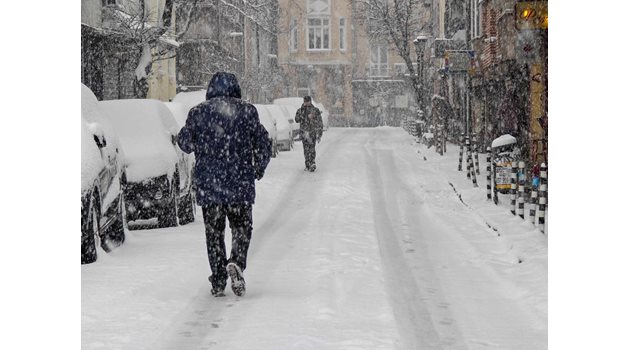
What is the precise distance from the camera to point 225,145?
321 inches

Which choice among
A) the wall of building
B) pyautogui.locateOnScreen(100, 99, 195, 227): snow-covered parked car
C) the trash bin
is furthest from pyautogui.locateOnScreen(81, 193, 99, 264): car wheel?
A: the wall of building

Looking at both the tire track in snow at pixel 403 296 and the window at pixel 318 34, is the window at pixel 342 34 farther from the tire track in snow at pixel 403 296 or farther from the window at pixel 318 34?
the tire track in snow at pixel 403 296

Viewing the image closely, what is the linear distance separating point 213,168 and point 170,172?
5.17 metres

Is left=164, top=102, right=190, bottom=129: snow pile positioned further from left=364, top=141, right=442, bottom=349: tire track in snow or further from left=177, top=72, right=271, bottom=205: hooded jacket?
left=177, top=72, right=271, bottom=205: hooded jacket

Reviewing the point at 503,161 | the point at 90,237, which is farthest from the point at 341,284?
the point at 503,161

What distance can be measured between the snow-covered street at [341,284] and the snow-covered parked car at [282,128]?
15.9 metres

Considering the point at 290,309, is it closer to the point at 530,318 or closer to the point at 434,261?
the point at 530,318

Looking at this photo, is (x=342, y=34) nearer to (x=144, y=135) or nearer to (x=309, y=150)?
(x=309, y=150)

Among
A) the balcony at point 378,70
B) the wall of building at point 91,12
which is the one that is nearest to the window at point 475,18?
the wall of building at point 91,12

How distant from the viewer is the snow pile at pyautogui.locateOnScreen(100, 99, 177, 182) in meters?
13.0

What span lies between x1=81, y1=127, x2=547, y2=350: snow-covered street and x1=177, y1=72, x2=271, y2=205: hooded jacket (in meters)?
0.91

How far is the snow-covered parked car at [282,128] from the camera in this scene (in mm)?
32344

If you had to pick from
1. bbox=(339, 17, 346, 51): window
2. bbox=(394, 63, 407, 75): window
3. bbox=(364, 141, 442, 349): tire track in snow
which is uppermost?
bbox=(339, 17, 346, 51): window
